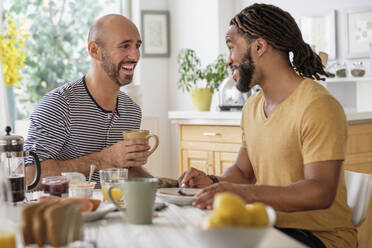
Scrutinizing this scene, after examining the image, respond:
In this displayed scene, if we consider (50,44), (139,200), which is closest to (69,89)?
(139,200)

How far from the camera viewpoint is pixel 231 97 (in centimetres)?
417

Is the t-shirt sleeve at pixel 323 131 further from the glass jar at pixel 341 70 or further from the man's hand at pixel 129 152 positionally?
the glass jar at pixel 341 70

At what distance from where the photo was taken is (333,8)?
4.68m

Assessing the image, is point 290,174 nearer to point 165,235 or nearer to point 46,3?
point 165,235

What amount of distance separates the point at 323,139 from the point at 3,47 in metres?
3.00

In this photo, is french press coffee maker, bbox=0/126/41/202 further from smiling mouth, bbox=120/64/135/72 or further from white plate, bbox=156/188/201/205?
smiling mouth, bbox=120/64/135/72

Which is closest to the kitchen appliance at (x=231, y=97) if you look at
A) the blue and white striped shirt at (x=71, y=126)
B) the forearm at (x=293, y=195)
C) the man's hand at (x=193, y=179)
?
the blue and white striped shirt at (x=71, y=126)

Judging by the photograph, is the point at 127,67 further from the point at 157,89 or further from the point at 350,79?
the point at 157,89

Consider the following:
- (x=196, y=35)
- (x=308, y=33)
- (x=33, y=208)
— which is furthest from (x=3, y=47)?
(x=33, y=208)

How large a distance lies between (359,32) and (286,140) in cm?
282

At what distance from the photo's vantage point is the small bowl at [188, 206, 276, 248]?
3.62 ft

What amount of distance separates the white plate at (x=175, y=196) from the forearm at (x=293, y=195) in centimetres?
18

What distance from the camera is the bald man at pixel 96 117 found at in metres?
2.38

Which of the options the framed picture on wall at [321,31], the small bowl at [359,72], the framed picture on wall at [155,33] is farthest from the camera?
the framed picture on wall at [155,33]
